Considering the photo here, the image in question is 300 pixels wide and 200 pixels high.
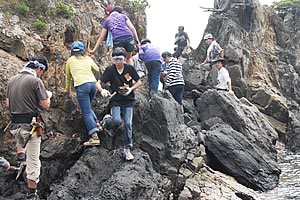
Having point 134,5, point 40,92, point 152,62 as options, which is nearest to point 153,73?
point 152,62

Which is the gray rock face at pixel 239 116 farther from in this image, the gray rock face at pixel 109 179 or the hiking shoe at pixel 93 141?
the hiking shoe at pixel 93 141

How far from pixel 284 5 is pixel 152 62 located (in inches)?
957

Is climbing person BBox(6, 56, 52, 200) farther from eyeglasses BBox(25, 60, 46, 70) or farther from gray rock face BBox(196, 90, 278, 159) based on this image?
gray rock face BBox(196, 90, 278, 159)

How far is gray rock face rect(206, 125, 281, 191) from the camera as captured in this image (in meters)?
14.9

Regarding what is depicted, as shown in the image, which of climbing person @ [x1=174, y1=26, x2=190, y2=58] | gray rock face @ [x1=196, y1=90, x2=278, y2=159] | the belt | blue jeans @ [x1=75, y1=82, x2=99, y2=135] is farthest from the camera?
climbing person @ [x1=174, y1=26, x2=190, y2=58]

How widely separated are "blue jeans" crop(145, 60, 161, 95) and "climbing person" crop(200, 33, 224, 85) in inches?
353

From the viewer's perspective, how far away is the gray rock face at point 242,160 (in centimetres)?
1488

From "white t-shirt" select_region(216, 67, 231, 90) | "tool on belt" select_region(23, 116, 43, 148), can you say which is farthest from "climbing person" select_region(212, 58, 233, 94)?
"tool on belt" select_region(23, 116, 43, 148)

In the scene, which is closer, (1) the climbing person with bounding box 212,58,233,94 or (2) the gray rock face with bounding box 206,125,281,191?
(2) the gray rock face with bounding box 206,125,281,191

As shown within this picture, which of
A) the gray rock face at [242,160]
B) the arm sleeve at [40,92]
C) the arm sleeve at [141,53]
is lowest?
the gray rock face at [242,160]

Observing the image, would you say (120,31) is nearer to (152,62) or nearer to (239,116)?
(152,62)

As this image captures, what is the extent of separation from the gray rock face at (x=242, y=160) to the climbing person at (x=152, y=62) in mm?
3421

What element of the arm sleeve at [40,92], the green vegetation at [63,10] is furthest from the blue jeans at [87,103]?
the green vegetation at [63,10]

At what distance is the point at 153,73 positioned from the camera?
1369cm
